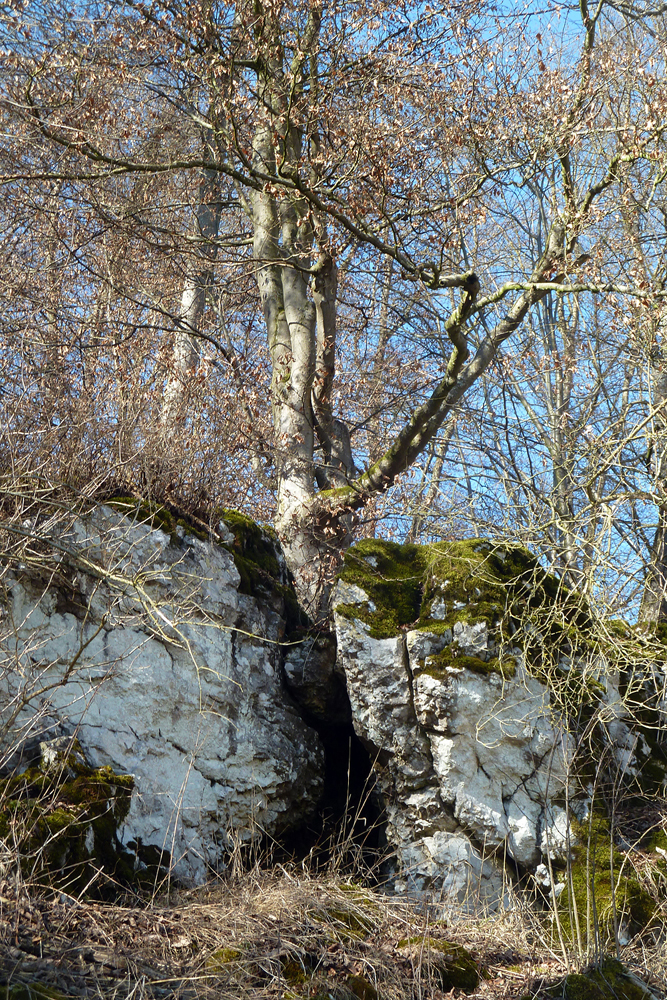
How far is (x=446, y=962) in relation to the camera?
4164mm

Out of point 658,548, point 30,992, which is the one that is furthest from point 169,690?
point 658,548

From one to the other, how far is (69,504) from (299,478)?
2770 millimetres

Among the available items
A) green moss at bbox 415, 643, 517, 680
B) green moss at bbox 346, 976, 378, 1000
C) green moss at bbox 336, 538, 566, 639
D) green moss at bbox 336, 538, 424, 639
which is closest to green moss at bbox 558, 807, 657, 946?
green moss at bbox 415, 643, 517, 680

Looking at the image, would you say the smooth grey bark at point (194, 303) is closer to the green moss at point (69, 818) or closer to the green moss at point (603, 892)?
the green moss at point (69, 818)

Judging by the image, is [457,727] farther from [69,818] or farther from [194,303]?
[194,303]

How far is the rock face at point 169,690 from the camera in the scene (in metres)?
4.98

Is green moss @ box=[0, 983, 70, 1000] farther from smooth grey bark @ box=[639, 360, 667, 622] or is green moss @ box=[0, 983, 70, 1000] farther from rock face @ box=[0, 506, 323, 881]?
smooth grey bark @ box=[639, 360, 667, 622]

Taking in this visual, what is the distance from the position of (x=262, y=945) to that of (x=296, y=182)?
4.71 meters

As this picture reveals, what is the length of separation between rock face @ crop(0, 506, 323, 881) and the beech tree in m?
0.79

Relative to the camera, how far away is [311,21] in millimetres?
7113

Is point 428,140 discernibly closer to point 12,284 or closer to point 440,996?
point 12,284

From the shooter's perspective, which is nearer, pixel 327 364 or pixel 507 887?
pixel 507 887

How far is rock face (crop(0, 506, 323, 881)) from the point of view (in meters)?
4.98

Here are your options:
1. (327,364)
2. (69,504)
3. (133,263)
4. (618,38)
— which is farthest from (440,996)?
(618,38)
